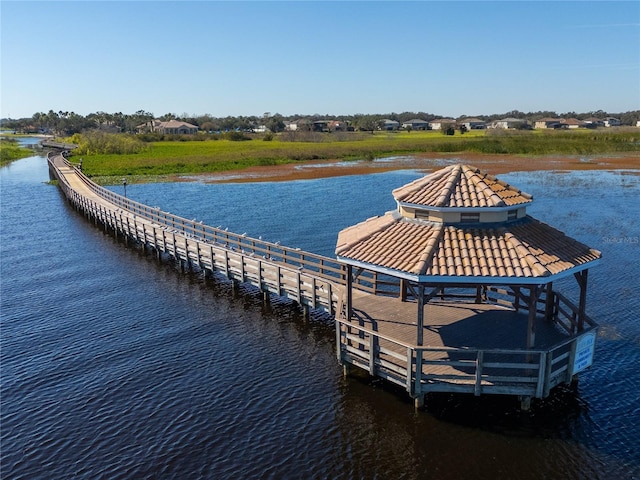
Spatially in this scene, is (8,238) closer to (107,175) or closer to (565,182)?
(107,175)

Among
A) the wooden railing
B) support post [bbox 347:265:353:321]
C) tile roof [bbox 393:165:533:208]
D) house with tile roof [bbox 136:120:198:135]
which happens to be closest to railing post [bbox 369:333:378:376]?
the wooden railing

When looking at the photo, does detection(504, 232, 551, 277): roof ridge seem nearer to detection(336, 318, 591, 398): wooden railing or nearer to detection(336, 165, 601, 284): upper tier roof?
detection(336, 165, 601, 284): upper tier roof

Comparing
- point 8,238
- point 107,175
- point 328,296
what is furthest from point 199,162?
point 328,296

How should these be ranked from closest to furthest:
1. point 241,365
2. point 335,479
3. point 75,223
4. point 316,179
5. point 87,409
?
1. point 335,479
2. point 87,409
3. point 241,365
4. point 75,223
5. point 316,179

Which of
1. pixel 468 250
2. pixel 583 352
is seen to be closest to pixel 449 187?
pixel 468 250

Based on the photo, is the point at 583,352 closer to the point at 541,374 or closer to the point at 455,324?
the point at 541,374

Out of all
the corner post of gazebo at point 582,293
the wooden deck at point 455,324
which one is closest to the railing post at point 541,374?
the wooden deck at point 455,324
